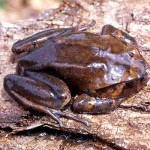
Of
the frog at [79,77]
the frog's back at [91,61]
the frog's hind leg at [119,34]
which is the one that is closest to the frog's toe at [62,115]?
the frog at [79,77]

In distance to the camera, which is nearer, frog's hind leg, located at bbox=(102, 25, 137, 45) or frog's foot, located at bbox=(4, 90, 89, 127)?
frog's foot, located at bbox=(4, 90, 89, 127)

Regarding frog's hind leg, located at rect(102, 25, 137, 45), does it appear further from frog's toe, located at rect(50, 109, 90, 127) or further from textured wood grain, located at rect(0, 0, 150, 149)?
frog's toe, located at rect(50, 109, 90, 127)

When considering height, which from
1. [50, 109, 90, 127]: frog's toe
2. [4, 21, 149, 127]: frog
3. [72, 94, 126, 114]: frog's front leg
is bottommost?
[50, 109, 90, 127]: frog's toe

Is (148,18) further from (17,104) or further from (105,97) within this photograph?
(17,104)

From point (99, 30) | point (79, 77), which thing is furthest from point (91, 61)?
point (99, 30)

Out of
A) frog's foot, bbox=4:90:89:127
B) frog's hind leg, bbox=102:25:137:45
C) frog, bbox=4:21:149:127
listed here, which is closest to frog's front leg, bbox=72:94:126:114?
frog, bbox=4:21:149:127

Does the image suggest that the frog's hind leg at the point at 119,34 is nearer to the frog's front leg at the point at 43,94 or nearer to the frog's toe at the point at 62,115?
the frog's front leg at the point at 43,94

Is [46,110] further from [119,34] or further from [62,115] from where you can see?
[119,34]
